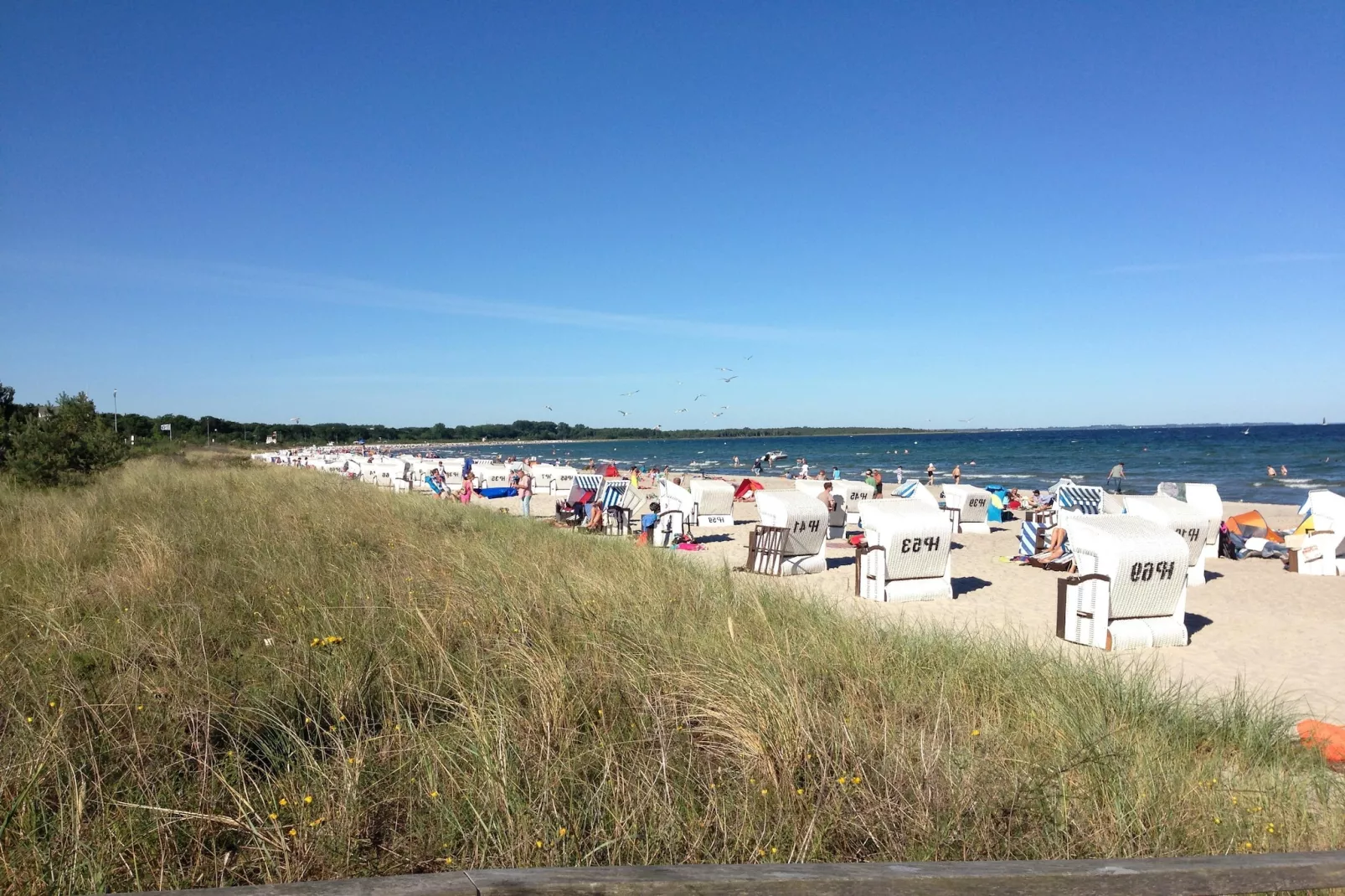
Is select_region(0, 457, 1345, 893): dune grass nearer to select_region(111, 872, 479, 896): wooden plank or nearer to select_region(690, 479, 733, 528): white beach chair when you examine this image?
select_region(111, 872, 479, 896): wooden plank

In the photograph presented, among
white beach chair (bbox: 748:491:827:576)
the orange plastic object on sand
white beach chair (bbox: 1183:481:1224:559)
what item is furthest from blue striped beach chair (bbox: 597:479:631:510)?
the orange plastic object on sand

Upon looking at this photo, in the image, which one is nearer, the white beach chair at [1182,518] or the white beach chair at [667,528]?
the white beach chair at [1182,518]

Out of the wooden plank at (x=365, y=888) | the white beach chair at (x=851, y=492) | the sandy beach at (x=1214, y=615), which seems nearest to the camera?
the wooden plank at (x=365, y=888)

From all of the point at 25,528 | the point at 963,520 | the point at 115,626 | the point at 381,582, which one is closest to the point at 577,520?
the point at 963,520

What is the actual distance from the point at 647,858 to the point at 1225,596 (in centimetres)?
Answer: 1157

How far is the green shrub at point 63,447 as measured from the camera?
12875 mm

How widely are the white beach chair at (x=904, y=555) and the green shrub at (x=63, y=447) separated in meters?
12.4

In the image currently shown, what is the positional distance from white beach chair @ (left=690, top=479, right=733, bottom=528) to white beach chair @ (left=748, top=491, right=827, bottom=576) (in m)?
7.01

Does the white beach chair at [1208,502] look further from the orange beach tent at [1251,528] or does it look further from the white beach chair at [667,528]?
the white beach chair at [667,528]

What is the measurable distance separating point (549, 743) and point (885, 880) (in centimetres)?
154

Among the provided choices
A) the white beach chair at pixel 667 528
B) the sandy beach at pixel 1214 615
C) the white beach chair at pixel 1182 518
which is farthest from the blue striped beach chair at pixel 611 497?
the white beach chair at pixel 1182 518

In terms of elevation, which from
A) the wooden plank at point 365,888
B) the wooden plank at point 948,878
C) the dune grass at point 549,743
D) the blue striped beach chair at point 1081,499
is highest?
the wooden plank at point 365,888

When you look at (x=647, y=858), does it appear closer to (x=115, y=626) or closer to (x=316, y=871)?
(x=316, y=871)

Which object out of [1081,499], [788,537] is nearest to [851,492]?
[1081,499]
